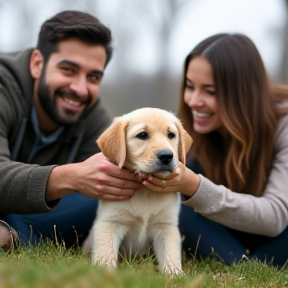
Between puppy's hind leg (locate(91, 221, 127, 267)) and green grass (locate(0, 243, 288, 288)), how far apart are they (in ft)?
0.30

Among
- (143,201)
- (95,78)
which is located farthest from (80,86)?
(143,201)

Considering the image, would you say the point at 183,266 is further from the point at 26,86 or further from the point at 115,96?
the point at 115,96

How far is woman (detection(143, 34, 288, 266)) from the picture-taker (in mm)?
3570

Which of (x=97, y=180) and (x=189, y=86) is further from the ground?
(x=189, y=86)

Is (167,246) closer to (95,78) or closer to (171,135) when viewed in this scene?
(171,135)

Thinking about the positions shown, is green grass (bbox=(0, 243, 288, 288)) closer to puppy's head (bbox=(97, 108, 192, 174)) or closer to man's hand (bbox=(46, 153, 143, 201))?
man's hand (bbox=(46, 153, 143, 201))

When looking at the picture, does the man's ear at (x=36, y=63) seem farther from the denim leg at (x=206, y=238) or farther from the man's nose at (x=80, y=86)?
the denim leg at (x=206, y=238)

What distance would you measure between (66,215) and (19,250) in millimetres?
831

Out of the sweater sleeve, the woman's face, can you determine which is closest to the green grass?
the sweater sleeve

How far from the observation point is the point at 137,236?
10.6 ft

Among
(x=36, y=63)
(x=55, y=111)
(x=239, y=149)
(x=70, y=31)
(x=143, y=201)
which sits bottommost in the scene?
(x=143, y=201)

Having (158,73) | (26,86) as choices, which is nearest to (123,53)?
(158,73)

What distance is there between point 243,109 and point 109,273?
2.29 metres

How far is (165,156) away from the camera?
9.00 feet
